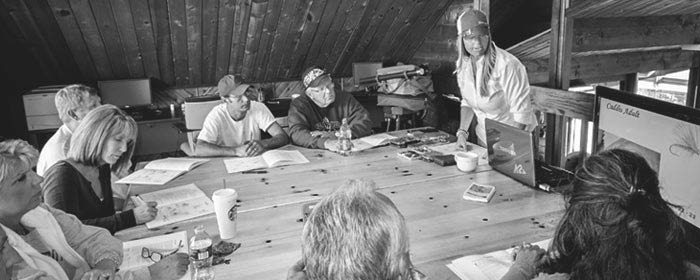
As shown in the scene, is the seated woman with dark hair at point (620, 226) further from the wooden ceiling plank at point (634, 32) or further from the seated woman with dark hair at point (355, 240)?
the wooden ceiling plank at point (634, 32)

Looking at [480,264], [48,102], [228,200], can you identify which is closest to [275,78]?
[48,102]

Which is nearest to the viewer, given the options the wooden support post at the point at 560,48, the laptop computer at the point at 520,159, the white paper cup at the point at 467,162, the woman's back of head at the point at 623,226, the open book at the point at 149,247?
the woman's back of head at the point at 623,226

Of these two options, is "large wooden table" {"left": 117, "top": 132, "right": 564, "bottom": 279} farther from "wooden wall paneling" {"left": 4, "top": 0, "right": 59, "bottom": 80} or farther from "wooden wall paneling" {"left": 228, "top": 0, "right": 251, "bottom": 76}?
"wooden wall paneling" {"left": 4, "top": 0, "right": 59, "bottom": 80}

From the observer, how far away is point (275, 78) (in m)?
5.93

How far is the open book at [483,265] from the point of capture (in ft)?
4.73

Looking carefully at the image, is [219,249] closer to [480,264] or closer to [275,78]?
[480,264]

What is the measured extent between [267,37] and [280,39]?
0.50ft

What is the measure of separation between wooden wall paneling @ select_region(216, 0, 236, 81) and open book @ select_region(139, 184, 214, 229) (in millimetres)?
2625

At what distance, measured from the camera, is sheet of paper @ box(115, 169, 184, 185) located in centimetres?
242

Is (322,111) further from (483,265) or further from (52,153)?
(483,265)

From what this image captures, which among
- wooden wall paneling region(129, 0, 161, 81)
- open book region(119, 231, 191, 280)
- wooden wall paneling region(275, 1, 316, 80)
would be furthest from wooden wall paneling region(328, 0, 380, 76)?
open book region(119, 231, 191, 280)

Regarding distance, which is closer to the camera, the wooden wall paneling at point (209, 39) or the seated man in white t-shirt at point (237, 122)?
the seated man in white t-shirt at point (237, 122)

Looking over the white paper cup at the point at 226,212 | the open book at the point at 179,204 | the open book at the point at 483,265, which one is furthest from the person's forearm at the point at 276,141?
the open book at the point at 483,265

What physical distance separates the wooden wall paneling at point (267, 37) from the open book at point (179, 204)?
2761 mm
